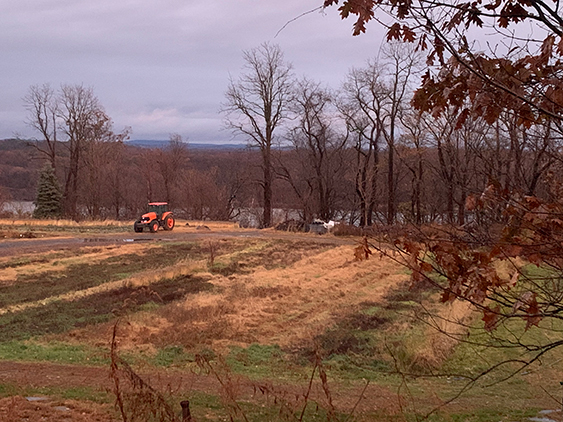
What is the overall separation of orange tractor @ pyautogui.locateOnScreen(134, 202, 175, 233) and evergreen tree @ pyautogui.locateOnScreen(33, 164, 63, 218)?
67.0ft

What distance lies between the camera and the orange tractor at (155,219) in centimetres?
3303

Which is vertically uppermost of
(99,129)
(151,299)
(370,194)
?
(99,129)

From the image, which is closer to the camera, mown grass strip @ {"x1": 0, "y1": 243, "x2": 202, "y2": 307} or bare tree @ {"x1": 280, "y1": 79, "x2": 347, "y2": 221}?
mown grass strip @ {"x1": 0, "y1": 243, "x2": 202, "y2": 307}

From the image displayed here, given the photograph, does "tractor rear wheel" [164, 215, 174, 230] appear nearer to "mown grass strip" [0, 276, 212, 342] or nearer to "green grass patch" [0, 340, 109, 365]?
"mown grass strip" [0, 276, 212, 342]

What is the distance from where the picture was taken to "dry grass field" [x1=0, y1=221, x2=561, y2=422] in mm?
6652

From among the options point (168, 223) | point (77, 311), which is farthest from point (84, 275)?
point (168, 223)

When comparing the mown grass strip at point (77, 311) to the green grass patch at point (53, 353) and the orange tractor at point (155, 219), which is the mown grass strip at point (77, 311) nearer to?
the green grass patch at point (53, 353)

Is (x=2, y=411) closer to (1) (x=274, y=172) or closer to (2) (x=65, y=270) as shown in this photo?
(2) (x=65, y=270)

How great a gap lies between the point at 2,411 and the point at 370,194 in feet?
121

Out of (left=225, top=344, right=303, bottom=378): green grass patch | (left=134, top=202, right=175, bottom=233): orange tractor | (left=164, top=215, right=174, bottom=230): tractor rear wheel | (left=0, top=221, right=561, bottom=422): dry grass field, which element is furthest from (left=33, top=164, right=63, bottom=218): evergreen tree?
(left=225, top=344, right=303, bottom=378): green grass patch

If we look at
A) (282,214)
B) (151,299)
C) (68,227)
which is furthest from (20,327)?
(282,214)

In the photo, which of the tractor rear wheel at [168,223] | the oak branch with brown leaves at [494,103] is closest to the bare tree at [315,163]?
the tractor rear wheel at [168,223]

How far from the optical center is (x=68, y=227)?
1457 inches

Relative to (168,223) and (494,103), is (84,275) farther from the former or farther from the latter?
(494,103)
